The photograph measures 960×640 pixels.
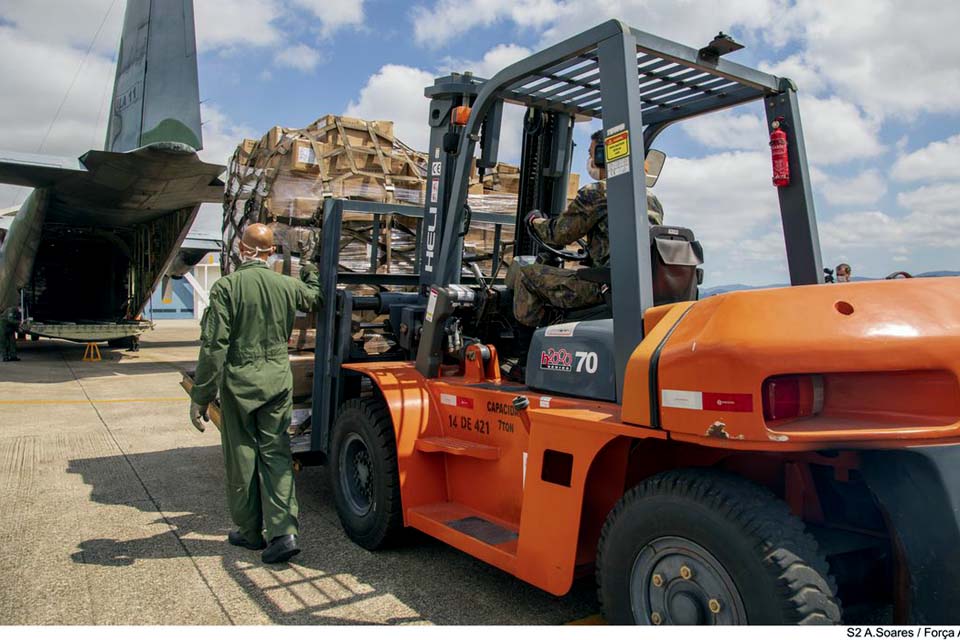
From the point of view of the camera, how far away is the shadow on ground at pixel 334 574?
362 centimetres

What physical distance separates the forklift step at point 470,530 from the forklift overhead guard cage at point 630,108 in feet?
3.30

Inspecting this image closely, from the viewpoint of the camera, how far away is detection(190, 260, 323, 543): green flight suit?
4297mm

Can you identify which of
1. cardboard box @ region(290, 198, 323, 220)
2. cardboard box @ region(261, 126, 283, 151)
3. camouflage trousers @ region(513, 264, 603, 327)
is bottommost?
camouflage trousers @ region(513, 264, 603, 327)

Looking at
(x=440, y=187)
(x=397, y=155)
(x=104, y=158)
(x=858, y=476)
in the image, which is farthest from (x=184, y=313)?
(x=858, y=476)

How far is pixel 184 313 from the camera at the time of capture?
42.2 m

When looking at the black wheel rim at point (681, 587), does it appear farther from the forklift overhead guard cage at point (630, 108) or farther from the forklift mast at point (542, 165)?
the forklift mast at point (542, 165)

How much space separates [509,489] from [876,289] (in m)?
2.00

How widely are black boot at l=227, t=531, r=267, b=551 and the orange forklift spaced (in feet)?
1.70

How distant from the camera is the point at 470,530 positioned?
379 centimetres

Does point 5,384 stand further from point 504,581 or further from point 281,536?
point 504,581

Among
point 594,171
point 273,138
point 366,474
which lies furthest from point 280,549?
point 273,138

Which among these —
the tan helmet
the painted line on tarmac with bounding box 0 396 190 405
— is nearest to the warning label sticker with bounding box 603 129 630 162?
the tan helmet

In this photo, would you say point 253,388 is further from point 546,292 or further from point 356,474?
point 546,292

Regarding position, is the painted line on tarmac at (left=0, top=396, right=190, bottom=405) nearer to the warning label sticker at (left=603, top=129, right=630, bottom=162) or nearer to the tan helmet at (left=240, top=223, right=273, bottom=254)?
the tan helmet at (left=240, top=223, right=273, bottom=254)
